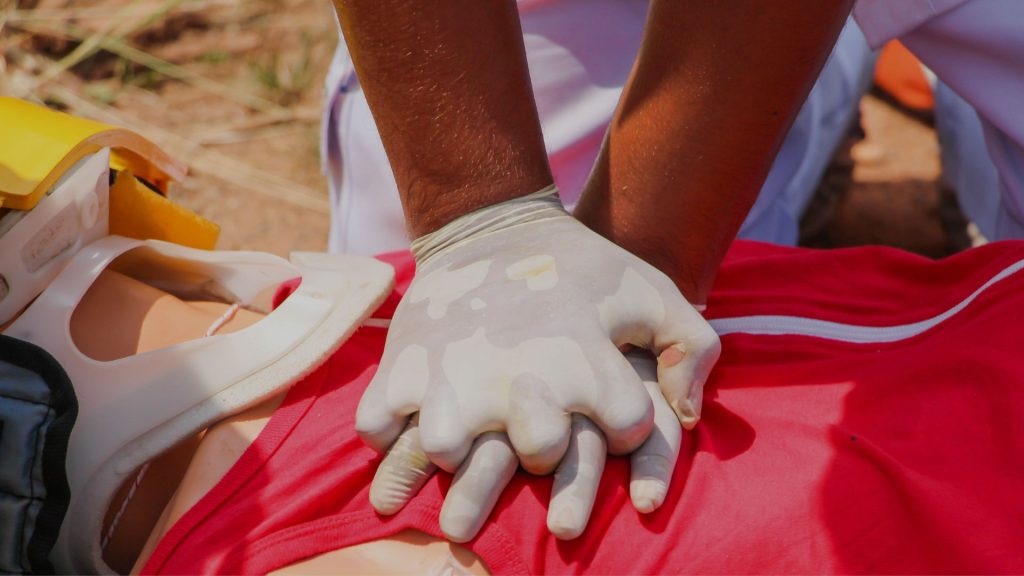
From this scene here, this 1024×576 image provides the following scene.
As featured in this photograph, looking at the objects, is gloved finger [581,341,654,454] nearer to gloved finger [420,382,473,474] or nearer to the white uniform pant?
gloved finger [420,382,473,474]

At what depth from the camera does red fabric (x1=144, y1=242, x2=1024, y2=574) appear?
2.85 ft

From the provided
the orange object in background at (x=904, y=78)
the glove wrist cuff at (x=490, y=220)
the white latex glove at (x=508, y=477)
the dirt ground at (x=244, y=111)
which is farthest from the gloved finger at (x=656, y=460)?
the orange object in background at (x=904, y=78)

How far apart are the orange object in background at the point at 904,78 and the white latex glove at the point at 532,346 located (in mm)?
1744

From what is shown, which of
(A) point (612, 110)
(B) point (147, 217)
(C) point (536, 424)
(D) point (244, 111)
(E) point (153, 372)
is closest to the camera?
(C) point (536, 424)

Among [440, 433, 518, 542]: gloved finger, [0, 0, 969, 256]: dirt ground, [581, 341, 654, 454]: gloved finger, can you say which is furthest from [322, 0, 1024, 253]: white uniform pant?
[440, 433, 518, 542]: gloved finger

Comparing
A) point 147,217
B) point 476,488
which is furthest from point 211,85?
point 476,488

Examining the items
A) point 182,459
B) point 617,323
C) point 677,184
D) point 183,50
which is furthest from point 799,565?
point 183,50

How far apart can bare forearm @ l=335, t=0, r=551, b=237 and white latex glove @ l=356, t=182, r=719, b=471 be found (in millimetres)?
62

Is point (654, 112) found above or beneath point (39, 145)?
beneath

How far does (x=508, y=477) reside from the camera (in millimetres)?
895

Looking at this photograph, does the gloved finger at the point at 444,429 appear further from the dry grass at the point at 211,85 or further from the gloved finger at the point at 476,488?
the dry grass at the point at 211,85

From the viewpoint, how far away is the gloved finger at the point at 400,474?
0.90 m

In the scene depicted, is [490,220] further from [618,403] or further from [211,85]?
[211,85]

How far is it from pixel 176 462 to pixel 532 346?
42cm
